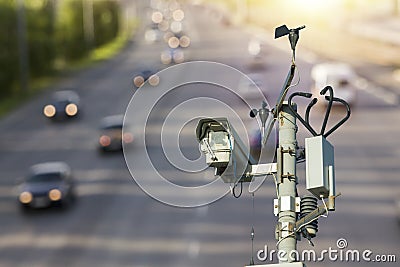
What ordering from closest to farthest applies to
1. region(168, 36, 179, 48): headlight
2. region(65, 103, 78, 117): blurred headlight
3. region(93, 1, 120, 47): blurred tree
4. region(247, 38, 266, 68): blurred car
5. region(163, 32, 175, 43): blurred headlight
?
region(65, 103, 78, 117): blurred headlight
region(247, 38, 266, 68): blurred car
region(168, 36, 179, 48): headlight
region(93, 1, 120, 47): blurred tree
region(163, 32, 175, 43): blurred headlight

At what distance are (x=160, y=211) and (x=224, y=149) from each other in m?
37.7

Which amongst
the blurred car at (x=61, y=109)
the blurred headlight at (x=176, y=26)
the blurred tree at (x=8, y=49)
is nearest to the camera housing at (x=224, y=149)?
the blurred car at (x=61, y=109)

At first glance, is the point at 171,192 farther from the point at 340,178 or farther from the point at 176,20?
the point at 176,20

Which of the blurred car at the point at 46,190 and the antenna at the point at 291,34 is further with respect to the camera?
the blurred car at the point at 46,190

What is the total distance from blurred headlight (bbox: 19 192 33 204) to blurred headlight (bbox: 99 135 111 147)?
1469cm

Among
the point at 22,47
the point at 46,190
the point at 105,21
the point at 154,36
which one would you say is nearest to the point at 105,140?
the point at 46,190

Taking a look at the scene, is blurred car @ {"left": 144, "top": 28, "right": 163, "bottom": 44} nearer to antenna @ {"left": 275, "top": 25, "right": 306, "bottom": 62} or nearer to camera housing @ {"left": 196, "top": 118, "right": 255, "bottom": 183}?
camera housing @ {"left": 196, "top": 118, "right": 255, "bottom": 183}

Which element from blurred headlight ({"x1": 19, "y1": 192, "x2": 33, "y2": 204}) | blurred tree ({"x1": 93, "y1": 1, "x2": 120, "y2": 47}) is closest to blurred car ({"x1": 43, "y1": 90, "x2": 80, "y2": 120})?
A: blurred headlight ({"x1": 19, "y1": 192, "x2": 33, "y2": 204})

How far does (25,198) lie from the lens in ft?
158

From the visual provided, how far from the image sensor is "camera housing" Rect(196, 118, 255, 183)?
32.4 ft

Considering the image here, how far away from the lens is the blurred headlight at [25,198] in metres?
48.0

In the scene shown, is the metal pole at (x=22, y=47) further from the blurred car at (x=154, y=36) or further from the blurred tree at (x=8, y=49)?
the blurred car at (x=154, y=36)

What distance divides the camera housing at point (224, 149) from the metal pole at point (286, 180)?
0.34 m

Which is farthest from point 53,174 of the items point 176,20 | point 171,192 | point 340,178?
point 176,20
